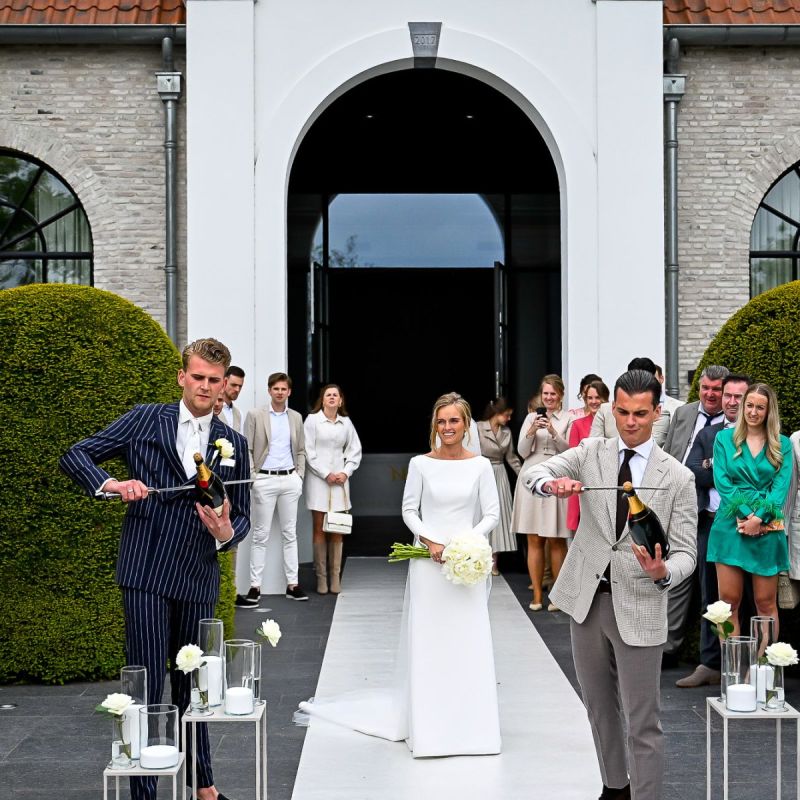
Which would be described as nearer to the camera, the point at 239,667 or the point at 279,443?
the point at 239,667

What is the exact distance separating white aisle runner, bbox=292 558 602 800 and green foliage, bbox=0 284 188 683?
1.62m

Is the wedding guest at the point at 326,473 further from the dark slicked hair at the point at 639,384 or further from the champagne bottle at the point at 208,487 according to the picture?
the dark slicked hair at the point at 639,384

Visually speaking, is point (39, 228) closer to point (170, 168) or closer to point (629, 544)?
point (170, 168)

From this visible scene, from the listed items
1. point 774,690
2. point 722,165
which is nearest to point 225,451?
point 774,690

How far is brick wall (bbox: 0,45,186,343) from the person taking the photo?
11.5m

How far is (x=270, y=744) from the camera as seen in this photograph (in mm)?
5918

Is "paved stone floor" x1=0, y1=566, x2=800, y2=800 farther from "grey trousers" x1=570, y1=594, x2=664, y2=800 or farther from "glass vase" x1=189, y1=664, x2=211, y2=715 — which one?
"glass vase" x1=189, y1=664, x2=211, y2=715

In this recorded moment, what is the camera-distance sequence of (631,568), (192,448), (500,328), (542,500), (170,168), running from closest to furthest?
(631,568)
(192,448)
(542,500)
(170,168)
(500,328)

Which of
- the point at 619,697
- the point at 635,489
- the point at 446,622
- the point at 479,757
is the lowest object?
the point at 479,757

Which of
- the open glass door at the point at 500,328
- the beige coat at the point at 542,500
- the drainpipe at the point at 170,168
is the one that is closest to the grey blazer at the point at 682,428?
the beige coat at the point at 542,500

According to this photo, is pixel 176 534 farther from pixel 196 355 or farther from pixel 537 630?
pixel 537 630

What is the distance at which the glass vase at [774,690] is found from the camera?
13.7 ft

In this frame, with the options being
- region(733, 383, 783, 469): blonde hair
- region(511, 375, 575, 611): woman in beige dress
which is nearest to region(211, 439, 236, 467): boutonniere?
region(733, 383, 783, 469): blonde hair

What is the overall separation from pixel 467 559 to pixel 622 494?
4.45 ft
